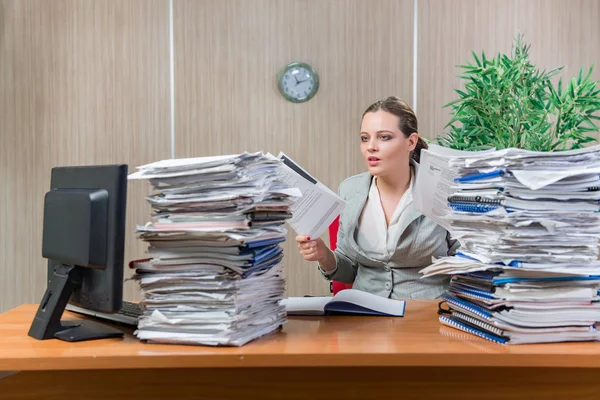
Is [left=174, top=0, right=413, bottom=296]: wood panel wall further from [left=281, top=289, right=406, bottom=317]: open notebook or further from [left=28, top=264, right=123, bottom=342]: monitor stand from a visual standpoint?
[left=28, top=264, right=123, bottom=342]: monitor stand

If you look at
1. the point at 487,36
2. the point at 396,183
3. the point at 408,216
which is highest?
the point at 487,36

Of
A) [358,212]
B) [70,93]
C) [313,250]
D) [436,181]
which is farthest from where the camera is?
[70,93]

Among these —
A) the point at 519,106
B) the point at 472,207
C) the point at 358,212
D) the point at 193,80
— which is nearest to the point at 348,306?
the point at 472,207

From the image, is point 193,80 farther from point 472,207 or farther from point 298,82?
point 472,207

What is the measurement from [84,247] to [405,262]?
4.63ft

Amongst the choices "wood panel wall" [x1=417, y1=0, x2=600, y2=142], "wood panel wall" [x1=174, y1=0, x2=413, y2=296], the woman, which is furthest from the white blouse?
"wood panel wall" [x1=417, y1=0, x2=600, y2=142]

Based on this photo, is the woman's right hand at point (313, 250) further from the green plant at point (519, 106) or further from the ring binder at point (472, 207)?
the green plant at point (519, 106)

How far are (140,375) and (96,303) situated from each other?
0.64 feet

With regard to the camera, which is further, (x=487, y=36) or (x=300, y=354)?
(x=487, y=36)

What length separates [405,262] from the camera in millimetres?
2518

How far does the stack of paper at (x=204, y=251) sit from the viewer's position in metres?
1.41

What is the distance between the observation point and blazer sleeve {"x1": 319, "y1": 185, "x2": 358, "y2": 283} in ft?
8.50

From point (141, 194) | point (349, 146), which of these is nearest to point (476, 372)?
point (349, 146)

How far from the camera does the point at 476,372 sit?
1440 mm
